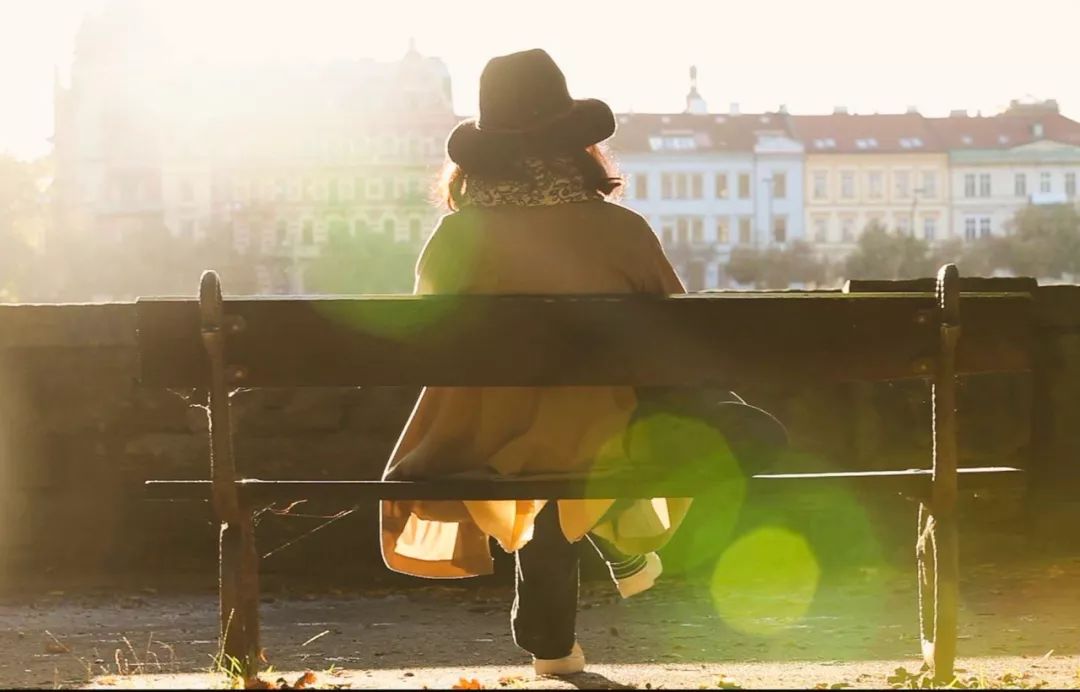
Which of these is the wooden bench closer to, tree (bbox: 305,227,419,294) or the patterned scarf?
the patterned scarf

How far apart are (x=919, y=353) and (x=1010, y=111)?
101605mm

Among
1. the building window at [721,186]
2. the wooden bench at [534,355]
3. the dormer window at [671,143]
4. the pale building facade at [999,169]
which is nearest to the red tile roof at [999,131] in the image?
the pale building facade at [999,169]

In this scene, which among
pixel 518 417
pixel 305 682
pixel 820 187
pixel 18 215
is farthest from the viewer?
pixel 820 187

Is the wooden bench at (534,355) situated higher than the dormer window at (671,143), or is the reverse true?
the dormer window at (671,143)

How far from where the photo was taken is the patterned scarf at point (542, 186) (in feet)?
13.2

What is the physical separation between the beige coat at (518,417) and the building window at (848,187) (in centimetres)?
9522

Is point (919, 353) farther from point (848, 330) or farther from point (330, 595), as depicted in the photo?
point (330, 595)

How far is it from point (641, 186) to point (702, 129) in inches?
185

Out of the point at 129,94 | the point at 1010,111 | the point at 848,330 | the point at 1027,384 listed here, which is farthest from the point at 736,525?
the point at 1010,111

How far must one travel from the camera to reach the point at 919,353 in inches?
147

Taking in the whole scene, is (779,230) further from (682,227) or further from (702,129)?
(702,129)

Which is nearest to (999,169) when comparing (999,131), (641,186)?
(999,131)

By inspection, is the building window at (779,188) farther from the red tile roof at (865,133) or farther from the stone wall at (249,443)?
the stone wall at (249,443)

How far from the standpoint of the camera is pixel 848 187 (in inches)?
3846
